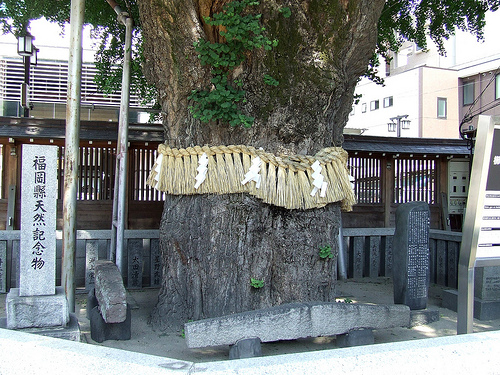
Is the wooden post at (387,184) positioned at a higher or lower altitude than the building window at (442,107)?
lower

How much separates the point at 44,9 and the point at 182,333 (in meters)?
6.44

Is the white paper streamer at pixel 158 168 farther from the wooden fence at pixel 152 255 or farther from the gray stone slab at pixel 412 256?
the gray stone slab at pixel 412 256

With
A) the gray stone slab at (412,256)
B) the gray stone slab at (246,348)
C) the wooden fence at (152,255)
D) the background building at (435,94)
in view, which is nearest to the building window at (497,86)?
the background building at (435,94)

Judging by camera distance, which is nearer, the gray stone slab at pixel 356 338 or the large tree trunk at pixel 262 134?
the gray stone slab at pixel 356 338

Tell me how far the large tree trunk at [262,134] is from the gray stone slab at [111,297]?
62 centimetres

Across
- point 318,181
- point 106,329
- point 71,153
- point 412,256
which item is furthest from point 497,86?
point 106,329

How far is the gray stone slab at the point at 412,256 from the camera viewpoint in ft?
18.1

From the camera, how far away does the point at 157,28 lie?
4.50 meters

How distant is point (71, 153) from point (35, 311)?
168 centimetres

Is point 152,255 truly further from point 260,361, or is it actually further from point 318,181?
point 260,361

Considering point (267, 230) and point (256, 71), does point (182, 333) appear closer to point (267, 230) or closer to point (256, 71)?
point (267, 230)

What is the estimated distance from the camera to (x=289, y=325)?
384 cm

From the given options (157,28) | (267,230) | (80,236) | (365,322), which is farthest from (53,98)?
(365,322)

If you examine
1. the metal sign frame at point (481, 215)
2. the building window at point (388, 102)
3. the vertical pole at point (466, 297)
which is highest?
the building window at point (388, 102)
